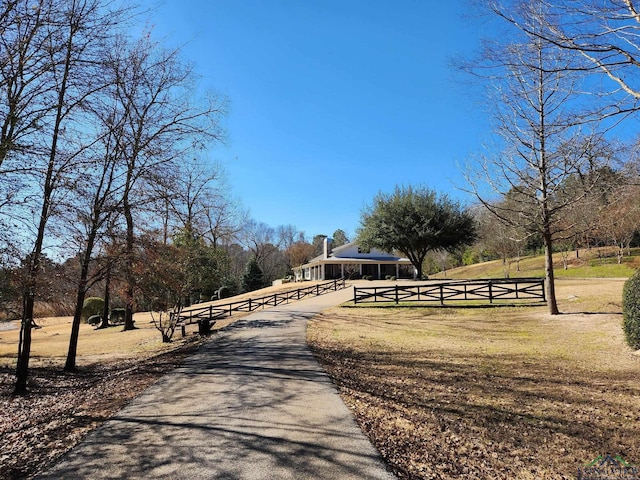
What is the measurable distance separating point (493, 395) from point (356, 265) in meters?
44.2

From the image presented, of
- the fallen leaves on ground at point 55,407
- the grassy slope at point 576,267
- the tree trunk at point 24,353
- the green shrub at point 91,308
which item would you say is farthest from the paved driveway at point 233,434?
the grassy slope at point 576,267

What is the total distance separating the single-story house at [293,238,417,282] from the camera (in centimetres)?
4897

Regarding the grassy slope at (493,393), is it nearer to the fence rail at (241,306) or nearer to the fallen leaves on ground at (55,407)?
the fallen leaves on ground at (55,407)

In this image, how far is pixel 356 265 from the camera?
164ft

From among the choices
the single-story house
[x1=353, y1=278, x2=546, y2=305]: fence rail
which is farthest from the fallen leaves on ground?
the single-story house

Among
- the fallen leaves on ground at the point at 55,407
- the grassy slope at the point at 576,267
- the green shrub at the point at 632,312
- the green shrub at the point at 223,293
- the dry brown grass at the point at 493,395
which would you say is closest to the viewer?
the dry brown grass at the point at 493,395

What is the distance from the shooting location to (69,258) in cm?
1022

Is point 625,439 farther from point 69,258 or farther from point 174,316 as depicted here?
point 174,316

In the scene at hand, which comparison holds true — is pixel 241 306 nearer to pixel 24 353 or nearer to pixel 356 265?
pixel 24 353

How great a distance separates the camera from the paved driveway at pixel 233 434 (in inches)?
151

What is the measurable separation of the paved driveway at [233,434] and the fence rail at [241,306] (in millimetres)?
9553

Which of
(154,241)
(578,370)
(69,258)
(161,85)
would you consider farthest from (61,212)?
(578,370)

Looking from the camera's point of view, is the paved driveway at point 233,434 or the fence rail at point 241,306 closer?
the paved driveway at point 233,434

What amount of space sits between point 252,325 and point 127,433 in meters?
11.5
